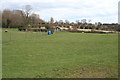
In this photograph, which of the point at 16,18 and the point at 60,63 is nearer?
the point at 60,63

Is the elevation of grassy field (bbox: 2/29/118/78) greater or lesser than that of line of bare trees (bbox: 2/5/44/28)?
lesser

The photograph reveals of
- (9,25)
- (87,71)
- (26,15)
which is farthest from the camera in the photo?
(26,15)

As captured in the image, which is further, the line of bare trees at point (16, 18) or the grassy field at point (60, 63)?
the line of bare trees at point (16, 18)

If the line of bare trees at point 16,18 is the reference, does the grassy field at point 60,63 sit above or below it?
below

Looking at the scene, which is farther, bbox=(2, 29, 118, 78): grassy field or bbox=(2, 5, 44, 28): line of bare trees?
bbox=(2, 5, 44, 28): line of bare trees

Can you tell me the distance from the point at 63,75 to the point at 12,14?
66.5 meters

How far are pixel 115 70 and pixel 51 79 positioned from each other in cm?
304

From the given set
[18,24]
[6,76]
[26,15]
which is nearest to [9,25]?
[18,24]

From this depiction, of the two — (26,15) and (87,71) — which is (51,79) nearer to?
(87,71)

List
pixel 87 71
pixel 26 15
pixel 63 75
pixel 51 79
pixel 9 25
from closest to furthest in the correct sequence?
pixel 51 79 < pixel 63 75 < pixel 87 71 < pixel 9 25 < pixel 26 15

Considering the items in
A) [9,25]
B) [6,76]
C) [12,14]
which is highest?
[12,14]

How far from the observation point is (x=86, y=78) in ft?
20.4

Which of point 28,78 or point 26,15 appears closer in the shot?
point 28,78

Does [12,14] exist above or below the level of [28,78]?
above
